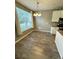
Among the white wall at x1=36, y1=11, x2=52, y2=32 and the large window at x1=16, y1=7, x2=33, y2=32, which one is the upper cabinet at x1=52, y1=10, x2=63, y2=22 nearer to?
the white wall at x1=36, y1=11, x2=52, y2=32

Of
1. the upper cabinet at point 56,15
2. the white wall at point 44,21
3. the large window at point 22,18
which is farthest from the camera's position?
the white wall at point 44,21

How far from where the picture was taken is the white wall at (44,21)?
32.8 ft

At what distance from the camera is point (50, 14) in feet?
32.5

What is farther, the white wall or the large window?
the white wall

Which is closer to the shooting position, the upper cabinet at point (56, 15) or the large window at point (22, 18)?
the large window at point (22, 18)

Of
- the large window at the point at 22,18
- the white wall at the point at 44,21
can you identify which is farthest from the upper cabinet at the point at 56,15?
the large window at the point at 22,18

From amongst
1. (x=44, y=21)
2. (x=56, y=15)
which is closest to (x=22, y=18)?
(x=56, y=15)

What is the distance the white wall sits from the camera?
10008 mm

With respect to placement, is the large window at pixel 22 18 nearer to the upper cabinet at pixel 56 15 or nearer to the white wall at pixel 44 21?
the white wall at pixel 44 21

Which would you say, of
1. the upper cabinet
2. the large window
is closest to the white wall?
the upper cabinet

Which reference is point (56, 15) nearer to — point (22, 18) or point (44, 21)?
point (44, 21)
